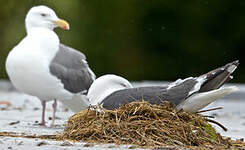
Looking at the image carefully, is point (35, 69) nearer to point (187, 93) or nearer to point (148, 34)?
point (187, 93)

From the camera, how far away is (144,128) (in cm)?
507

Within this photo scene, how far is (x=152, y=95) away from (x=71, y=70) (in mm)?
1988

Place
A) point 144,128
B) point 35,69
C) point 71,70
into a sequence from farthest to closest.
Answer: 1. point 71,70
2. point 35,69
3. point 144,128

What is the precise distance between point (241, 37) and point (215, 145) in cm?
1076

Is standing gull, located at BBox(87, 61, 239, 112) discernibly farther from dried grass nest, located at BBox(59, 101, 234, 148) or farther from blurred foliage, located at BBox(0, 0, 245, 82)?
blurred foliage, located at BBox(0, 0, 245, 82)

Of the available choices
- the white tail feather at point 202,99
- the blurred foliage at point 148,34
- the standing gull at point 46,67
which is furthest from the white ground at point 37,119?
the blurred foliage at point 148,34

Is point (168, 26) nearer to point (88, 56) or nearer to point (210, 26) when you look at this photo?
point (210, 26)

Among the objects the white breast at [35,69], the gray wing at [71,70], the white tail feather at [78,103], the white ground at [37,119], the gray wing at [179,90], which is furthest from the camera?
the white tail feather at [78,103]

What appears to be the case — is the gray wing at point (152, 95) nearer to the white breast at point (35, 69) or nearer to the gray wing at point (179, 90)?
the gray wing at point (179, 90)

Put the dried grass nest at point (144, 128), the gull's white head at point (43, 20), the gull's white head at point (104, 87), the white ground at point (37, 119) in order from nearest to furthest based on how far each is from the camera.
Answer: the white ground at point (37, 119)
the dried grass nest at point (144, 128)
the gull's white head at point (104, 87)
the gull's white head at point (43, 20)

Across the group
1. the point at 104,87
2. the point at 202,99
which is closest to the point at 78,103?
the point at 104,87

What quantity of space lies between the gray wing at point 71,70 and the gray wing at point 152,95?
1615 millimetres

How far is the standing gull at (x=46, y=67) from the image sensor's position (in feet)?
23.3

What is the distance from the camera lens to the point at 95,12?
53.8 ft
